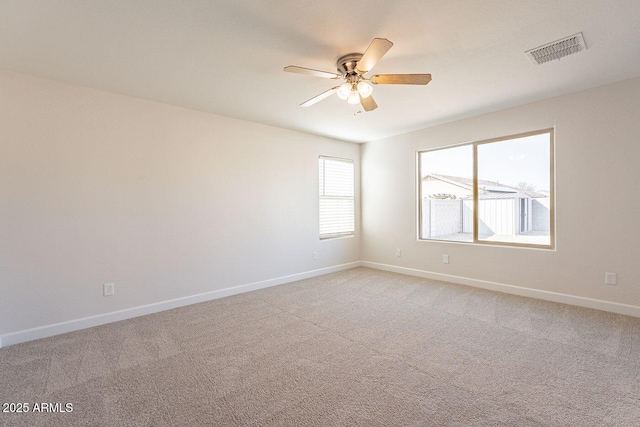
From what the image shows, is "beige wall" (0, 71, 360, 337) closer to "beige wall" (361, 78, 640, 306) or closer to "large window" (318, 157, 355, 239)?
"large window" (318, 157, 355, 239)

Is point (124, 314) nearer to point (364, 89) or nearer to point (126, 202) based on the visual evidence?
point (126, 202)

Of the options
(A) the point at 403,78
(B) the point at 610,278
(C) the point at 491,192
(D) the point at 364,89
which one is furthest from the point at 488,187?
(D) the point at 364,89

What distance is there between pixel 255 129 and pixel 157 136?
1358 mm

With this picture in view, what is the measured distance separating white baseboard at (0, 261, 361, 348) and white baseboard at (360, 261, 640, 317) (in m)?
2.07

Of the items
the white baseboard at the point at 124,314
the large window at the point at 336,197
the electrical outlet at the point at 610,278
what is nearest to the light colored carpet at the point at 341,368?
the white baseboard at the point at 124,314

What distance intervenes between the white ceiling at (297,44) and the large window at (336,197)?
200cm

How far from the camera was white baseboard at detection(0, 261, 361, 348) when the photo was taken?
9.00ft

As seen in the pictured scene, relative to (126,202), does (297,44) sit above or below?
above

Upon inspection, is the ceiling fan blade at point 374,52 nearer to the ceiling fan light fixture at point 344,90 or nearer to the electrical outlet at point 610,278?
the ceiling fan light fixture at point 344,90

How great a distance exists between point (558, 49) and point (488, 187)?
2.22 meters

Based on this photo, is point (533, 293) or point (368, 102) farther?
point (533, 293)

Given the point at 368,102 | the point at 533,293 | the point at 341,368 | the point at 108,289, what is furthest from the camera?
the point at 533,293

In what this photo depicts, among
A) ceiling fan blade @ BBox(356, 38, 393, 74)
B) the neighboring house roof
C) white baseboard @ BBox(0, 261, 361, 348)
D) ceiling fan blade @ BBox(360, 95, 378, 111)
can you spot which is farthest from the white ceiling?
white baseboard @ BBox(0, 261, 361, 348)

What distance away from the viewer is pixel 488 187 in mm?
4355
